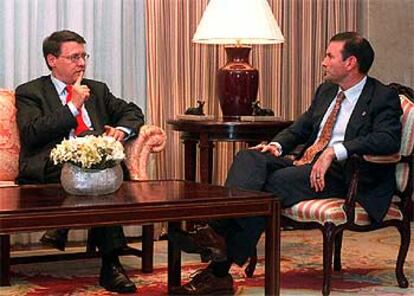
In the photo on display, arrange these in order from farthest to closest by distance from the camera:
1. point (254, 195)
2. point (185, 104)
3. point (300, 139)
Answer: point (185, 104) < point (300, 139) < point (254, 195)

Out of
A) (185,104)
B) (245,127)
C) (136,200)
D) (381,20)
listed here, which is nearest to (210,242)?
(136,200)

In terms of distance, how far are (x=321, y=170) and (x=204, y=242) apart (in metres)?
0.62

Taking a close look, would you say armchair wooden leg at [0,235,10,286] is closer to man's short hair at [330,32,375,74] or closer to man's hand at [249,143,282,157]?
man's hand at [249,143,282,157]

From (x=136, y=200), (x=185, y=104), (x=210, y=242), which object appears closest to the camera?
(x=136, y=200)

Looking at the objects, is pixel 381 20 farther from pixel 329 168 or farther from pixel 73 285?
pixel 73 285

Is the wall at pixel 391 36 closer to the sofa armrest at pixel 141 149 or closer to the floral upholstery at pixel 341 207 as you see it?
the floral upholstery at pixel 341 207

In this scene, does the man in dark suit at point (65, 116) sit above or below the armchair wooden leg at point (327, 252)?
above

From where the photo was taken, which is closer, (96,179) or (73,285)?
(96,179)

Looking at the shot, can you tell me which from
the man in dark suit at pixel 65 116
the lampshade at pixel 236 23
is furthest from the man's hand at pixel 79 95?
the lampshade at pixel 236 23

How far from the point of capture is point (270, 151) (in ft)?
12.7

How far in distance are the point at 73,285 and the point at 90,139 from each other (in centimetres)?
93

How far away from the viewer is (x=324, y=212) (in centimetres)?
354

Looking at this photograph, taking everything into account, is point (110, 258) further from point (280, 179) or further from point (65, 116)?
point (280, 179)

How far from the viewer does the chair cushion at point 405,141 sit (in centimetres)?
381
